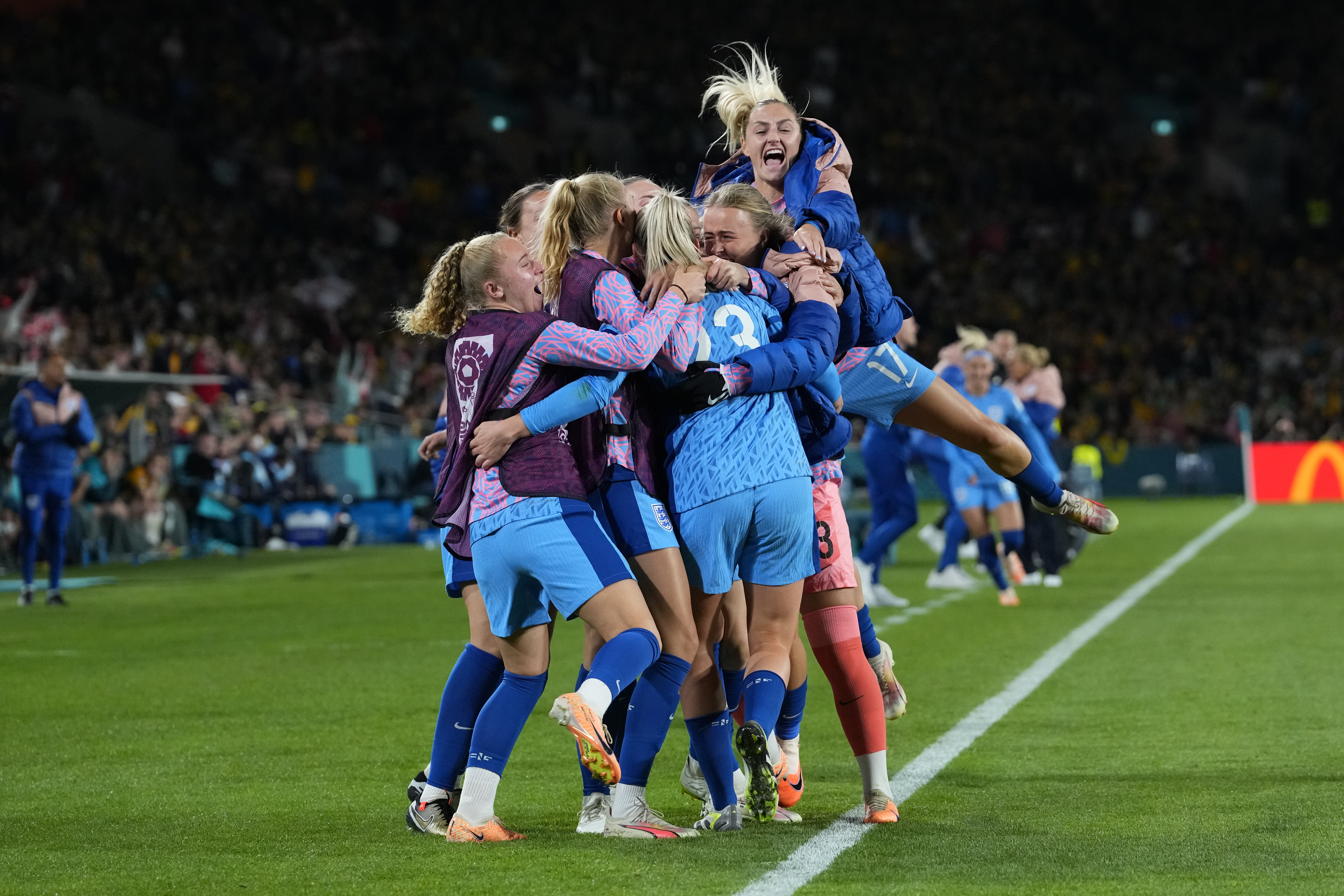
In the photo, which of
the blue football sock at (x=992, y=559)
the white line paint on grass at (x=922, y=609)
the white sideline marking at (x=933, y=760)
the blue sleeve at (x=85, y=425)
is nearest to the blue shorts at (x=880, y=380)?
the white sideline marking at (x=933, y=760)

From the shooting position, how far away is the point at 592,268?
4.88m

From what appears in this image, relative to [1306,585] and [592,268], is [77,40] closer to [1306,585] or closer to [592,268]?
[1306,585]

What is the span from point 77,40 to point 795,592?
29.1 metres

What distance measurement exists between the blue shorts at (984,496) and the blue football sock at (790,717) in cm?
777

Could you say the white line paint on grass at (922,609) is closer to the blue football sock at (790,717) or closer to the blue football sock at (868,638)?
the blue football sock at (868,638)

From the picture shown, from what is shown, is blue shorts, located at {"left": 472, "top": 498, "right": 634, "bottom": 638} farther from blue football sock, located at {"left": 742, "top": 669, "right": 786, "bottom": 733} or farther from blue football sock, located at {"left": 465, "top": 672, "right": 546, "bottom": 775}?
blue football sock, located at {"left": 742, "top": 669, "right": 786, "bottom": 733}

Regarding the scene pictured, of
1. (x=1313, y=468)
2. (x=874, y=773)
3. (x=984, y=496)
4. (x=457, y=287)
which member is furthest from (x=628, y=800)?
(x=1313, y=468)

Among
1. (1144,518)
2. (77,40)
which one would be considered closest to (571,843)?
(1144,518)

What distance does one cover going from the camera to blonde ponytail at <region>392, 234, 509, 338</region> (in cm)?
491

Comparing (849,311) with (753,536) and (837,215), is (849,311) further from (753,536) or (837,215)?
(753,536)

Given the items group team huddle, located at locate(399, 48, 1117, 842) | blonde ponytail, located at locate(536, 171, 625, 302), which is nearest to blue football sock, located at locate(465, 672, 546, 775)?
group team huddle, located at locate(399, 48, 1117, 842)

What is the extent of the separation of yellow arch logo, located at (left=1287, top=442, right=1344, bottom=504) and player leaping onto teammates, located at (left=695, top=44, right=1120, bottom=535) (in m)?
26.1

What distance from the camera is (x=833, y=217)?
557 centimetres

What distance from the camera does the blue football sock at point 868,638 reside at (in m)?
5.88
